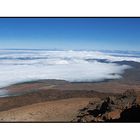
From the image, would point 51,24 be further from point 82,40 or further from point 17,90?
point 17,90

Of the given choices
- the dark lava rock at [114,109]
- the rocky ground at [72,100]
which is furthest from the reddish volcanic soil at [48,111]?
the dark lava rock at [114,109]

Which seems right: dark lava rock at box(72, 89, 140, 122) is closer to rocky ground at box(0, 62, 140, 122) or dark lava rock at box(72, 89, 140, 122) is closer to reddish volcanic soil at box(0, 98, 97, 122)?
rocky ground at box(0, 62, 140, 122)

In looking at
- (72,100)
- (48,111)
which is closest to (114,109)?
(72,100)

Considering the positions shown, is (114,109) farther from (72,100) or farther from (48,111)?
(48,111)

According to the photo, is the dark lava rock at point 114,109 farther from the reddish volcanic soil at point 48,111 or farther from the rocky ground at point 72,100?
the reddish volcanic soil at point 48,111

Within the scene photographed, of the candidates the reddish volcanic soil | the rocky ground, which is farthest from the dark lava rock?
the reddish volcanic soil

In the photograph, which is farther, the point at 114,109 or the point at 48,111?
the point at 114,109

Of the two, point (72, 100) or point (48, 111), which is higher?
point (72, 100)
